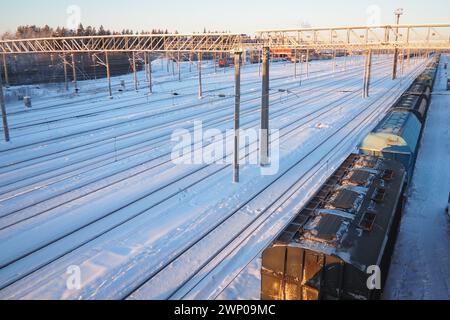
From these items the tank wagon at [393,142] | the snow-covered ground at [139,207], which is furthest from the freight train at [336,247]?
the tank wagon at [393,142]

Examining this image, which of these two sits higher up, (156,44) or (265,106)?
(156,44)

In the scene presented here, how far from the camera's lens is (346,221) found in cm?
859

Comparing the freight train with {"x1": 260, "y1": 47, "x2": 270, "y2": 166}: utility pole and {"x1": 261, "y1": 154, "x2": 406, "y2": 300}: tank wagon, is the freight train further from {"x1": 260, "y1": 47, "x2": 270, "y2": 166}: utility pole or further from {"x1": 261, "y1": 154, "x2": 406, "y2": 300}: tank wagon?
{"x1": 260, "y1": 47, "x2": 270, "y2": 166}: utility pole

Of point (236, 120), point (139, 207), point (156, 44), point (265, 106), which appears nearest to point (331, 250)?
point (139, 207)

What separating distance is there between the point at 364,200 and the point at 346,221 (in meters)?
1.47

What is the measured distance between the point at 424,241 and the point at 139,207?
33.4 feet

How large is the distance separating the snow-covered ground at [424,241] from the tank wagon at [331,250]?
1.80 m

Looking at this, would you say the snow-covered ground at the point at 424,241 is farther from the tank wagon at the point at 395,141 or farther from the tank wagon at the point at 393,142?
the tank wagon at the point at 393,142

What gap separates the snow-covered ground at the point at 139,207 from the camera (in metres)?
9.99

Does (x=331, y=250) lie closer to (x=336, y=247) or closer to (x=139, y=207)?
(x=336, y=247)

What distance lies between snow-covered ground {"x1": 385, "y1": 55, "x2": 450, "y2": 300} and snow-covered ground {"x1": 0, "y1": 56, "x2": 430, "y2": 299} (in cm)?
387

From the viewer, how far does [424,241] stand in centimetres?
A: 1205

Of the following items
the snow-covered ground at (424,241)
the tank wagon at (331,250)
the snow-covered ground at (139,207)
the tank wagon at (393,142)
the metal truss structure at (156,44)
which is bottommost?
the snow-covered ground at (424,241)

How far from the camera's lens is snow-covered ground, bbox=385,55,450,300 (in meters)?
9.67
